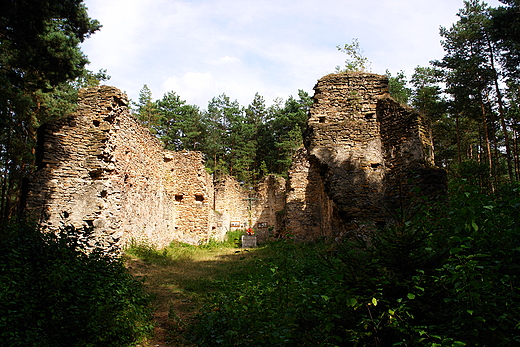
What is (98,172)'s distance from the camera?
9.86 metres

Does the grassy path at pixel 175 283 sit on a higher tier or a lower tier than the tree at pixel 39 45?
lower

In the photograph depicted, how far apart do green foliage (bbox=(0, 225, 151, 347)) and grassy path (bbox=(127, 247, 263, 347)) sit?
352 mm

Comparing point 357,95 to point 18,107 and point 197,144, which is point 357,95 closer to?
point 18,107

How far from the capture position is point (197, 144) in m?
38.6

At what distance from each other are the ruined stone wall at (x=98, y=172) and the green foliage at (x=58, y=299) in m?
2.15

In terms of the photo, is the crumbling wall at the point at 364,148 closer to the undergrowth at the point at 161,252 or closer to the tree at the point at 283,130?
the undergrowth at the point at 161,252

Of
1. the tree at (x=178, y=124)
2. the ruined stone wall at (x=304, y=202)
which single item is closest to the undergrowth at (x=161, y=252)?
the ruined stone wall at (x=304, y=202)

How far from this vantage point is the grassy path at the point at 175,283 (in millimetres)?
5106

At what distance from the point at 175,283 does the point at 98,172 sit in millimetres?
4212

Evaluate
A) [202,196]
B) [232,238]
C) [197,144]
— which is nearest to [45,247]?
[202,196]

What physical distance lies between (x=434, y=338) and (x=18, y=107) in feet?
38.3

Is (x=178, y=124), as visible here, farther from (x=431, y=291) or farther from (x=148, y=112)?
(x=431, y=291)

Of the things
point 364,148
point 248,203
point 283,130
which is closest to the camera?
point 364,148

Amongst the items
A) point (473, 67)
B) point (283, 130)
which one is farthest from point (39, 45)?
point (283, 130)
